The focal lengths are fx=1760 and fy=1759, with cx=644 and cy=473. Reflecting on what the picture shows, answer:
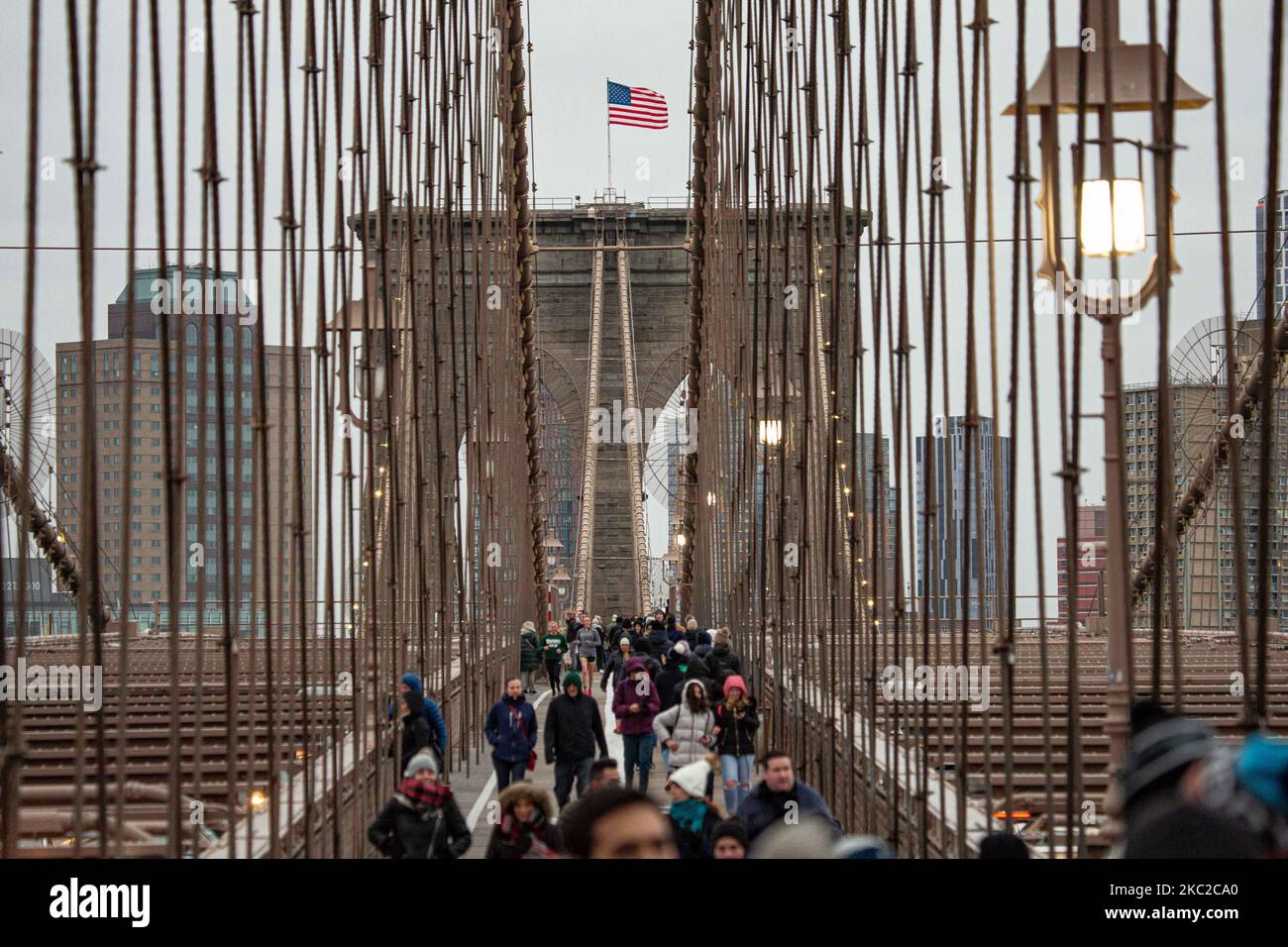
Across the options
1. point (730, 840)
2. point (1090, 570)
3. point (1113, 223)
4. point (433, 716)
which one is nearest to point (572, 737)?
point (433, 716)

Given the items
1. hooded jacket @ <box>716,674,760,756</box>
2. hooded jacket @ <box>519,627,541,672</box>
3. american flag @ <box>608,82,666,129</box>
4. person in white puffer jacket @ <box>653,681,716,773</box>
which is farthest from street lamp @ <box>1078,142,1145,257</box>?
american flag @ <box>608,82,666,129</box>

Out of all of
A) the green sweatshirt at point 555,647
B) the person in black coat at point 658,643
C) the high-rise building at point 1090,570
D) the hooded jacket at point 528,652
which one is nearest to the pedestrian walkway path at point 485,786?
the person in black coat at point 658,643

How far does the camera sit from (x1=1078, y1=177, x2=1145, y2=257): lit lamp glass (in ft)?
16.5

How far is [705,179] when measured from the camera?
25750 mm

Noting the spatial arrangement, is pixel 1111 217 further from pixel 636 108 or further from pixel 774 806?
pixel 636 108

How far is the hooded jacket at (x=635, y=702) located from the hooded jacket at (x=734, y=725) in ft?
2.94

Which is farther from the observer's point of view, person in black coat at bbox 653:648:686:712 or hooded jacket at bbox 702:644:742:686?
hooded jacket at bbox 702:644:742:686

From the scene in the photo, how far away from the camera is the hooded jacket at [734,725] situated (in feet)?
32.3

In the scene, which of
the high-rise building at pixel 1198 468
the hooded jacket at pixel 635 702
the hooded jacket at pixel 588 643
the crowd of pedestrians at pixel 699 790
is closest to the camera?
the crowd of pedestrians at pixel 699 790

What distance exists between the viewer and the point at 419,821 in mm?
6527

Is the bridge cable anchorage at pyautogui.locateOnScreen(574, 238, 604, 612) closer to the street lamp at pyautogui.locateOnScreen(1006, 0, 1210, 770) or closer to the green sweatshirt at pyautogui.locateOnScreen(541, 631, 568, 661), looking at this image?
the green sweatshirt at pyautogui.locateOnScreen(541, 631, 568, 661)

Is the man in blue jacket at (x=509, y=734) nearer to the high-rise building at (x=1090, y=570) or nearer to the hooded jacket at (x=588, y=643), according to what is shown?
the hooded jacket at (x=588, y=643)

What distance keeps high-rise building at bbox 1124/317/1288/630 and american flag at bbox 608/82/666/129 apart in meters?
12.1
